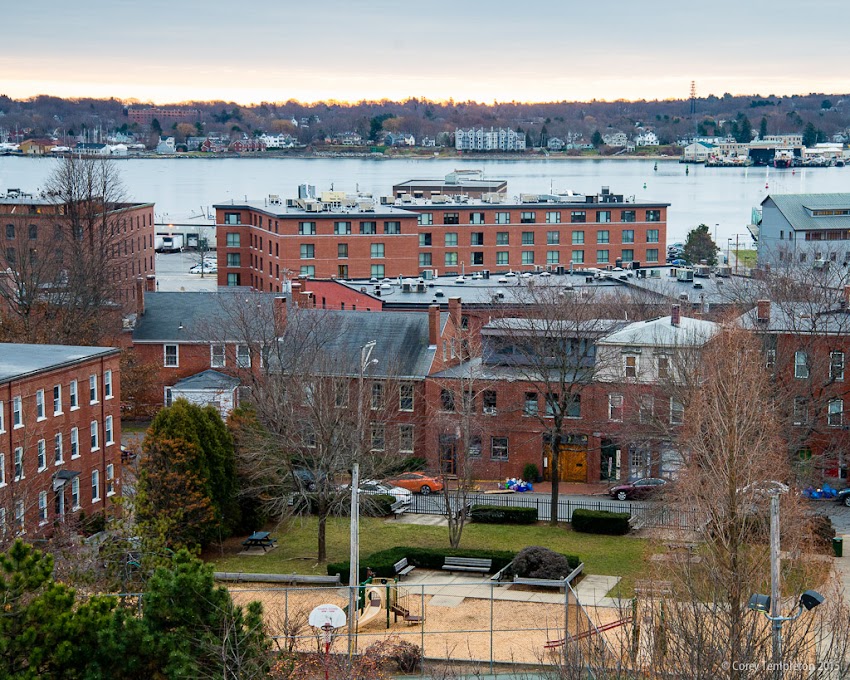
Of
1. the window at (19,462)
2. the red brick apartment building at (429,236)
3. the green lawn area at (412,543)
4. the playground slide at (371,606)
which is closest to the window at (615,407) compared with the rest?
the green lawn area at (412,543)

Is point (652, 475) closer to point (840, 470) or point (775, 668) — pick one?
point (840, 470)

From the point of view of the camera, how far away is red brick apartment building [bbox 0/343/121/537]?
4338 centimetres

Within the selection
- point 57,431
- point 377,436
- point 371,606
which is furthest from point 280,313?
point 371,606

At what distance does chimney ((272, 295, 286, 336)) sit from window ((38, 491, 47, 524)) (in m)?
16.8

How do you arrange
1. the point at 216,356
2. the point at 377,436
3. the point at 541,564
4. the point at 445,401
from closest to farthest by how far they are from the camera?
the point at 541,564
the point at 377,436
the point at 445,401
the point at 216,356

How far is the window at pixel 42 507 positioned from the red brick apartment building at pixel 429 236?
6040 centimetres

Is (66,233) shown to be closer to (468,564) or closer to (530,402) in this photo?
(530,402)

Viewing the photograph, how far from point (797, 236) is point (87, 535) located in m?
88.5

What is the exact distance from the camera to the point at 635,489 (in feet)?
169

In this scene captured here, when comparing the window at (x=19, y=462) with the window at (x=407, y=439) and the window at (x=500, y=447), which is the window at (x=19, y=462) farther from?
the window at (x=500, y=447)

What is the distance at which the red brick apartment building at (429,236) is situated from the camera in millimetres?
107125

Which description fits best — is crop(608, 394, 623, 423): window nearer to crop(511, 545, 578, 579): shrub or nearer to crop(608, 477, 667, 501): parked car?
crop(608, 477, 667, 501): parked car

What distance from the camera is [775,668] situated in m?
20.8

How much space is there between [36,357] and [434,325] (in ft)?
59.7
